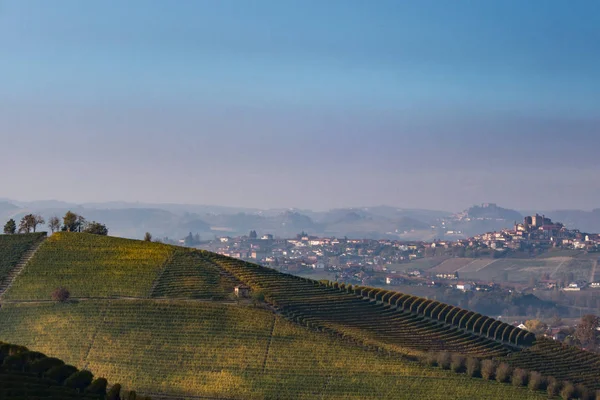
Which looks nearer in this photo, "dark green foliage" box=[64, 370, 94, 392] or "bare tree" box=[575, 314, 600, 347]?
"dark green foliage" box=[64, 370, 94, 392]

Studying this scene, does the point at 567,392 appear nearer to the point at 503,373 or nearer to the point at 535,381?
the point at 535,381

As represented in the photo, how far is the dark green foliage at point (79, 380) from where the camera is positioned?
52594mm

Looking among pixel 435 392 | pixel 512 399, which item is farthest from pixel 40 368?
pixel 512 399

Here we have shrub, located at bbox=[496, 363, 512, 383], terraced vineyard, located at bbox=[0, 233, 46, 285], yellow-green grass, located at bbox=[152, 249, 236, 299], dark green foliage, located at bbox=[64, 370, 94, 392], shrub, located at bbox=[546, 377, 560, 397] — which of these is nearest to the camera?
dark green foliage, located at bbox=[64, 370, 94, 392]

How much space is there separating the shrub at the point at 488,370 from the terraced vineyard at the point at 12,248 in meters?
44.9

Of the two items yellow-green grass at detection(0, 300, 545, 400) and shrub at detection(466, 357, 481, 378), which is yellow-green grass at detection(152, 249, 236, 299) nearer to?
yellow-green grass at detection(0, 300, 545, 400)

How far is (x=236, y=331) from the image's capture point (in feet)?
265

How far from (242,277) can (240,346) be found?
15719mm

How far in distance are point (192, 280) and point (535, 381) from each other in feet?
109

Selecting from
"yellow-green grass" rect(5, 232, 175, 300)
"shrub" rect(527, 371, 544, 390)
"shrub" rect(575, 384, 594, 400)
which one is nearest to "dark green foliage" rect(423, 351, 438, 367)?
"shrub" rect(527, 371, 544, 390)

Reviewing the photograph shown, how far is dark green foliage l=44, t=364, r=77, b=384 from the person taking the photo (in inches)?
2064

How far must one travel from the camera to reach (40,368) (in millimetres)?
52781

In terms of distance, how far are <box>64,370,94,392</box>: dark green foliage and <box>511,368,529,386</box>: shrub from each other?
36.3m

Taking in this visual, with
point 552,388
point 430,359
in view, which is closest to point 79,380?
point 430,359
